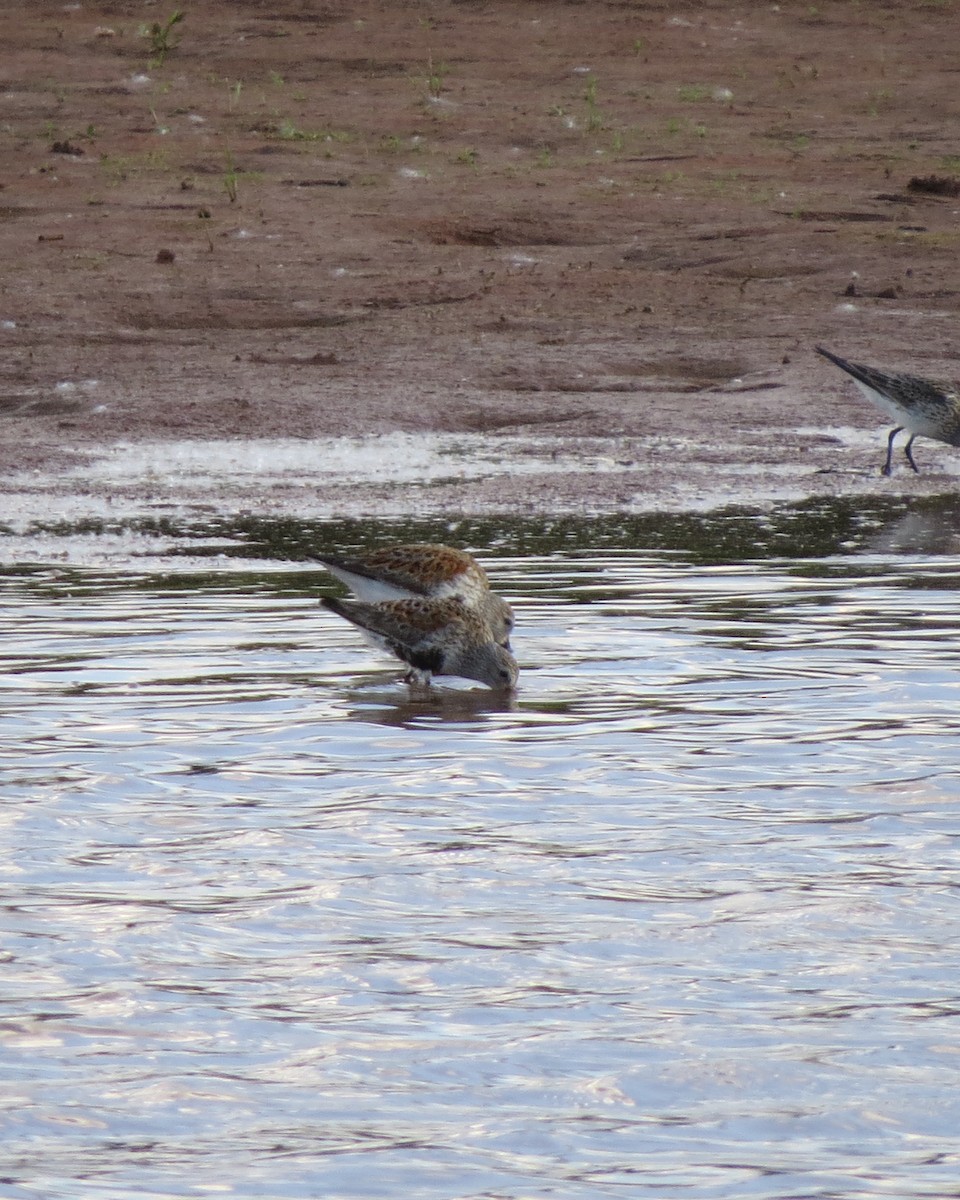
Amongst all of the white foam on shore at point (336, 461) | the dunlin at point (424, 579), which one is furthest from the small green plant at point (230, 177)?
the dunlin at point (424, 579)

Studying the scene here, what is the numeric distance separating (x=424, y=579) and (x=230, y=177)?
14.8 metres

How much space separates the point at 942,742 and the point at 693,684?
1.02m

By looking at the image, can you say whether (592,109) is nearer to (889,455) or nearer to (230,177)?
(230,177)

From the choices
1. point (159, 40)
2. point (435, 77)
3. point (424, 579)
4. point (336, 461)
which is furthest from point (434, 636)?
point (159, 40)

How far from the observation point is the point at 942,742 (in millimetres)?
6258

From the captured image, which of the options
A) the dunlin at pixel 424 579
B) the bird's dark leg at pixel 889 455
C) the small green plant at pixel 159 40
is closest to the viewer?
the dunlin at pixel 424 579

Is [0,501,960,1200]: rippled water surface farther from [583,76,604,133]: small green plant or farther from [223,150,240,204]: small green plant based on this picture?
[583,76,604,133]: small green plant

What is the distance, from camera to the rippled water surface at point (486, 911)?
3.48 meters

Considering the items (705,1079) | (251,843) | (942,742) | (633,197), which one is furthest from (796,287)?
(705,1079)

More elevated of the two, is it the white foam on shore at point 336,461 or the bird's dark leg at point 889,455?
the bird's dark leg at point 889,455

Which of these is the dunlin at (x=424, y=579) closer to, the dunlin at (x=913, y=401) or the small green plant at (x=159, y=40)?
the dunlin at (x=913, y=401)

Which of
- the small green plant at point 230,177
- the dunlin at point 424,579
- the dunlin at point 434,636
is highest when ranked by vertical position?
the small green plant at point 230,177

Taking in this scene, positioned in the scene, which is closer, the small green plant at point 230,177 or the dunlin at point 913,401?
the dunlin at point 913,401

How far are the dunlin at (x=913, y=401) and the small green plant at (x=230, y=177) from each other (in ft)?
32.5
